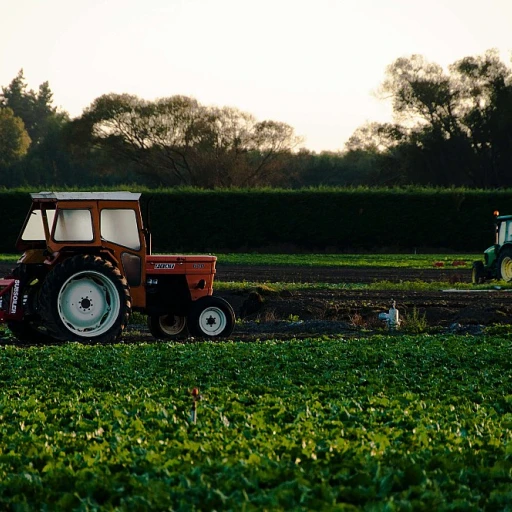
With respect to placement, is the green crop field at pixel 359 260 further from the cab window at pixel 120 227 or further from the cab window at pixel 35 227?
the cab window at pixel 35 227

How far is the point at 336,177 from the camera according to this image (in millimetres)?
65000

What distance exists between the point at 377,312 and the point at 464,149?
38.5 m

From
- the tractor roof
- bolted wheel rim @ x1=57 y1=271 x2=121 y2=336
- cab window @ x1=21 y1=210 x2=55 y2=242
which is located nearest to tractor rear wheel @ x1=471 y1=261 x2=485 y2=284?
the tractor roof

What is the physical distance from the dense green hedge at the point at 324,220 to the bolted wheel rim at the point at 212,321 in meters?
26.2

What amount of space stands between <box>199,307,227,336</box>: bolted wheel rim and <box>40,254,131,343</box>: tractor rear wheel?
1.51 meters

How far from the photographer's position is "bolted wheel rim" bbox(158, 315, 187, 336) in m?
14.9

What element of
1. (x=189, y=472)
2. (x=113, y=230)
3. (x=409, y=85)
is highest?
(x=409, y=85)

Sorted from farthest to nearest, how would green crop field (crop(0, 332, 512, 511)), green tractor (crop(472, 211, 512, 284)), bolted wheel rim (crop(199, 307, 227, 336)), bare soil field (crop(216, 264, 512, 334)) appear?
green tractor (crop(472, 211, 512, 284))
bare soil field (crop(216, 264, 512, 334))
bolted wheel rim (crop(199, 307, 227, 336))
green crop field (crop(0, 332, 512, 511))

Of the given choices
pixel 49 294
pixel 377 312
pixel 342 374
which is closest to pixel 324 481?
pixel 342 374

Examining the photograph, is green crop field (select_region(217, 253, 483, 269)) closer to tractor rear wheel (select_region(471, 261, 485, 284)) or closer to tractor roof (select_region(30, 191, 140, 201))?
tractor rear wheel (select_region(471, 261, 485, 284))

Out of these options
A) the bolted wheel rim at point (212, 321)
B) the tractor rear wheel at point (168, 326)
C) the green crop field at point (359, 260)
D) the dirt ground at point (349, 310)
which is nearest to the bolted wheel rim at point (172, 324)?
the tractor rear wheel at point (168, 326)

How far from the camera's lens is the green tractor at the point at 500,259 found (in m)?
25.3

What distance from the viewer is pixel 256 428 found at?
24.6 feet

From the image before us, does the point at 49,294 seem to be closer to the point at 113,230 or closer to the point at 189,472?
the point at 113,230
